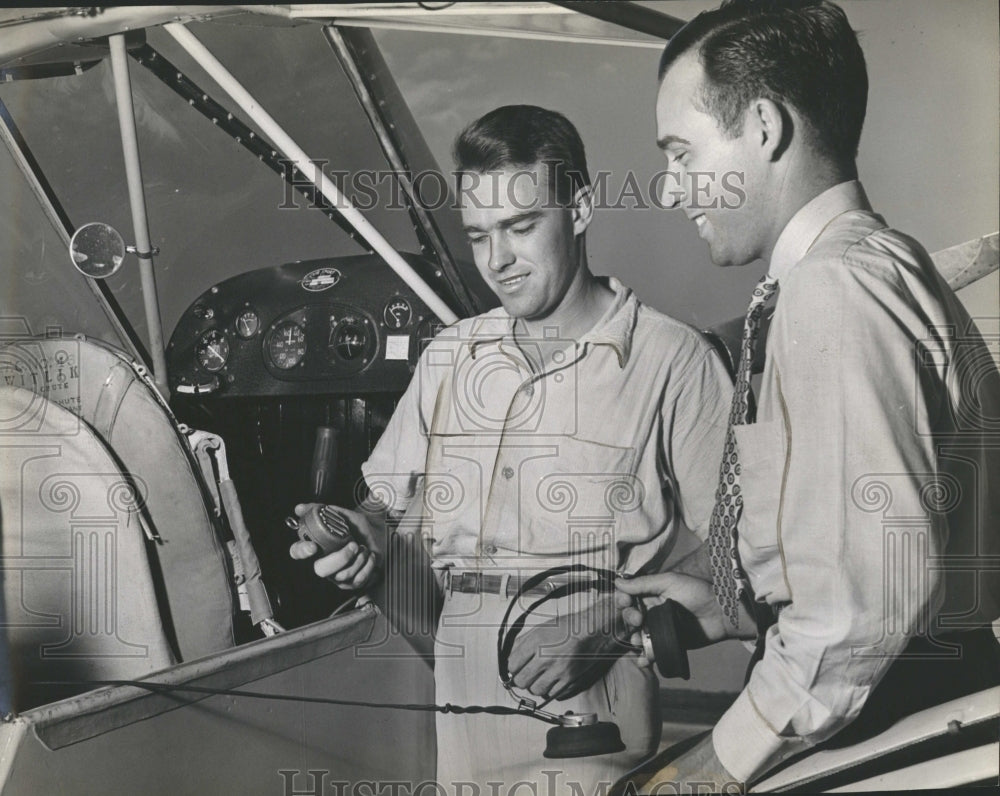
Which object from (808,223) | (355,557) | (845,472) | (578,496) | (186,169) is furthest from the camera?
(186,169)

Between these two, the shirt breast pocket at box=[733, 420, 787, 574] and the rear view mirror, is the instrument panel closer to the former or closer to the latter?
the rear view mirror

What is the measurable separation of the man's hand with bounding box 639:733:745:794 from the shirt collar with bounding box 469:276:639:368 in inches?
35.7

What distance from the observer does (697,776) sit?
89.1 inches

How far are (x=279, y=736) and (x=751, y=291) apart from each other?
1560 millimetres

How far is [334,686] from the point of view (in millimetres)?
2518

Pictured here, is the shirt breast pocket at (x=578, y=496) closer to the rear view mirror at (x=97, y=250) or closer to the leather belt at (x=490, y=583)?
the leather belt at (x=490, y=583)

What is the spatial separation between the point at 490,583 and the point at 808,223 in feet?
3.69

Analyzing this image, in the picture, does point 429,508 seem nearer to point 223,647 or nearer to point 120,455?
point 223,647

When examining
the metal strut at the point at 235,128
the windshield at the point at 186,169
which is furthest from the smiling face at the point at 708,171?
the metal strut at the point at 235,128

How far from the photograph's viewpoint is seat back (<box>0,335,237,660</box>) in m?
2.53

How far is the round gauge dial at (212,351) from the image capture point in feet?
8.66

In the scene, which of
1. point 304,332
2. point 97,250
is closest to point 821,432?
point 304,332

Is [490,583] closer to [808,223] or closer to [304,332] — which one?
[304,332]

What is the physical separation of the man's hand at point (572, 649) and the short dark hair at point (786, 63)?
46.2 inches
